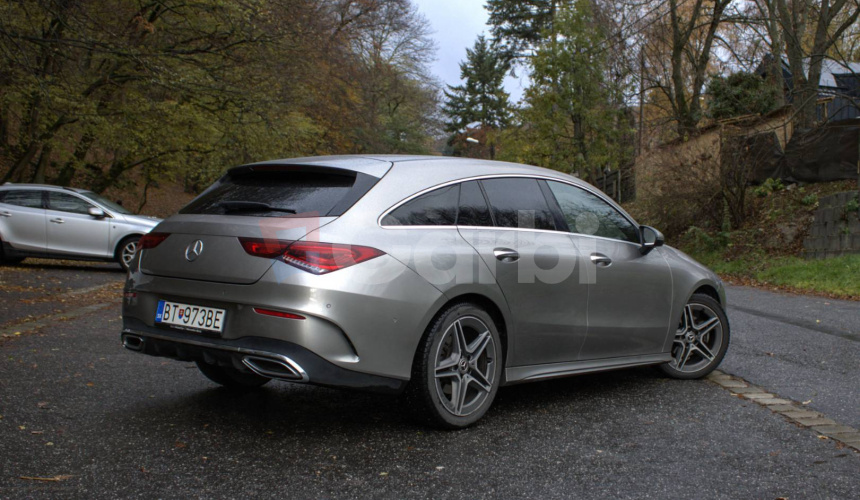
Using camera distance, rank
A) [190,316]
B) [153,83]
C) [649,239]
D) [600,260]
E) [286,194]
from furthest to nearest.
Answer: [153,83]
[649,239]
[600,260]
[286,194]
[190,316]

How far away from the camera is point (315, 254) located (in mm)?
3836

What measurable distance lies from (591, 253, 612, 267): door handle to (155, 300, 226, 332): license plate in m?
2.53

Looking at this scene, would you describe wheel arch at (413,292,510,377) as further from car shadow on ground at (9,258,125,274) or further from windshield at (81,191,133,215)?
car shadow on ground at (9,258,125,274)

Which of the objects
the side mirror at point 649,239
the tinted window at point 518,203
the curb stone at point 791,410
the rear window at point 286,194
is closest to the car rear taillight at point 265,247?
the rear window at point 286,194

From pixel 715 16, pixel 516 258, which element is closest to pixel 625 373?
pixel 516 258

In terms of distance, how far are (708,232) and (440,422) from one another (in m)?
19.1

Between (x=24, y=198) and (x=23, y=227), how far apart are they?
0.63 meters

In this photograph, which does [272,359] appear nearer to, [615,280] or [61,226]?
[615,280]

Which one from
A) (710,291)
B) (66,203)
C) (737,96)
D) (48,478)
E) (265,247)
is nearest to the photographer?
(48,478)

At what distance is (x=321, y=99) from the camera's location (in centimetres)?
3369

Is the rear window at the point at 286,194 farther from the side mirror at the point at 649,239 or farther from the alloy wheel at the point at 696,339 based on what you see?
the alloy wheel at the point at 696,339

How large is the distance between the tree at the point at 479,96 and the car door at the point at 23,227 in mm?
62774

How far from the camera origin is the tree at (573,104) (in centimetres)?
3002

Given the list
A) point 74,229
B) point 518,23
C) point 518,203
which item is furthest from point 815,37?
point 518,23
